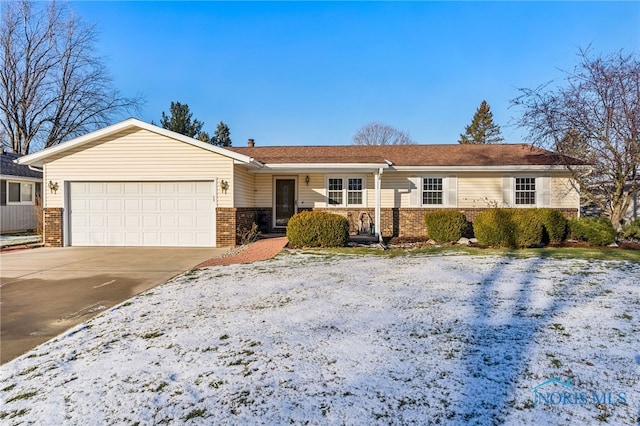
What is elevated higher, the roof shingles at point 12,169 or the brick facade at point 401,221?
the roof shingles at point 12,169

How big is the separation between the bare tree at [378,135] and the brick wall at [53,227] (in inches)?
1132

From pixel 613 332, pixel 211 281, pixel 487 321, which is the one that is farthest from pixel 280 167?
pixel 613 332

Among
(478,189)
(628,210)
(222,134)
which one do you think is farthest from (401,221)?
(222,134)

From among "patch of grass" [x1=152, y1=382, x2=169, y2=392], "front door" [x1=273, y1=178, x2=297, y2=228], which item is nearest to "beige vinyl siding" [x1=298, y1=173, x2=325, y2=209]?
"front door" [x1=273, y1=178, x2=297, y2=228]

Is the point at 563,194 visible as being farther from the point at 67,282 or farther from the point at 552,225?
the point at 67,282

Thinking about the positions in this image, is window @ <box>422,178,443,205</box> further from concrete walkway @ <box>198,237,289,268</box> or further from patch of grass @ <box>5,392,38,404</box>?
patch of grass @ <box>5,392,38,404</box>

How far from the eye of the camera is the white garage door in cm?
Answer: 1045

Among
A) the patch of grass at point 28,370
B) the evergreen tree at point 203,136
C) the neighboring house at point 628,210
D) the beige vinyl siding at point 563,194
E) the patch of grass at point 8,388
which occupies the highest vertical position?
the evergreen tree at point 203,136

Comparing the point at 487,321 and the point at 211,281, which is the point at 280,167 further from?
the point at 487,321

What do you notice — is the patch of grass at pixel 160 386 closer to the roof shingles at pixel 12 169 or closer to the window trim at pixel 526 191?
the window trim at pixel 526 191

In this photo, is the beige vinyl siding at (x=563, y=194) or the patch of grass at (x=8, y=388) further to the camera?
the beige vinyl siding at (x=563, y=194)

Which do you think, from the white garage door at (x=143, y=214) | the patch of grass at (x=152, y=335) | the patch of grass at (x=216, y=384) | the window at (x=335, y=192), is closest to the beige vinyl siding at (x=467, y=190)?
the window at (x=335, y=192)

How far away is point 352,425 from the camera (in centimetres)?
203

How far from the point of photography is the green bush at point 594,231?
30.3 ft
